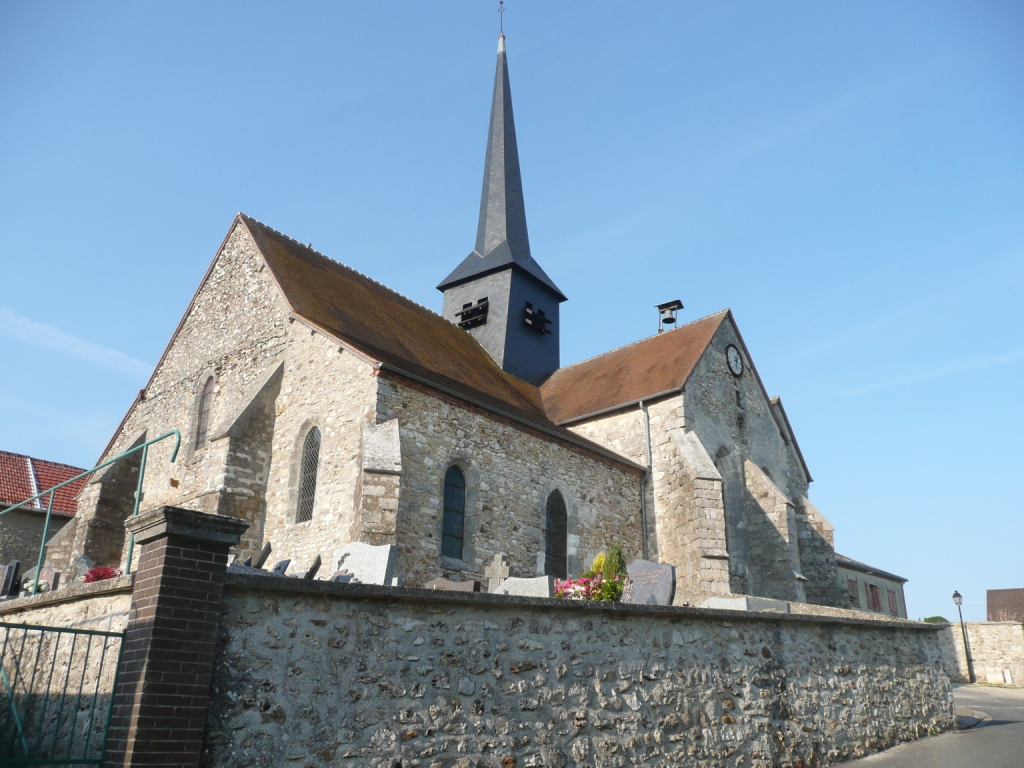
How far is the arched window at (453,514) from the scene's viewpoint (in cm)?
1307

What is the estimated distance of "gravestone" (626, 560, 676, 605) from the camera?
318 inches

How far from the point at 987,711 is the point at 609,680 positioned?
1118 centimetres

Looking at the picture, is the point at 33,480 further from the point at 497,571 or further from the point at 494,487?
the point at 497,571

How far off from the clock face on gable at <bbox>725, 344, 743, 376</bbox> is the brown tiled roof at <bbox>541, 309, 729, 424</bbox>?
2.55 feet

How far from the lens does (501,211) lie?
24203 millimetres

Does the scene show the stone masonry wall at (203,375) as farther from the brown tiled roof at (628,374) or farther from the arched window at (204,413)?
the brown tiled roof at (628,374)

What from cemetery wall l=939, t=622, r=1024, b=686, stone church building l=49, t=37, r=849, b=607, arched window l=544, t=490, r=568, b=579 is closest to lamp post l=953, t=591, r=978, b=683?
cemetery wall l=939, t=622, r=1024, b=686

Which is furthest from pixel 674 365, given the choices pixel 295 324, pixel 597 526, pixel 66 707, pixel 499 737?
pixel 66 707

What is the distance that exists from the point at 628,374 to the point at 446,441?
7669mm

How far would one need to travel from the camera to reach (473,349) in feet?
66.7

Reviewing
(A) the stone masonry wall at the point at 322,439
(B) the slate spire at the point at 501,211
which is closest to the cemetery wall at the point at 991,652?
(B) the slate spire at the point at 501,211

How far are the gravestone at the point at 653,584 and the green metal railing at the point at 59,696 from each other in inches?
195

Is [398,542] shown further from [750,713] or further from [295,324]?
[750,713]

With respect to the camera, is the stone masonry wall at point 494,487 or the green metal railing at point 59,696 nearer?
the green metal railing at point 59,696
